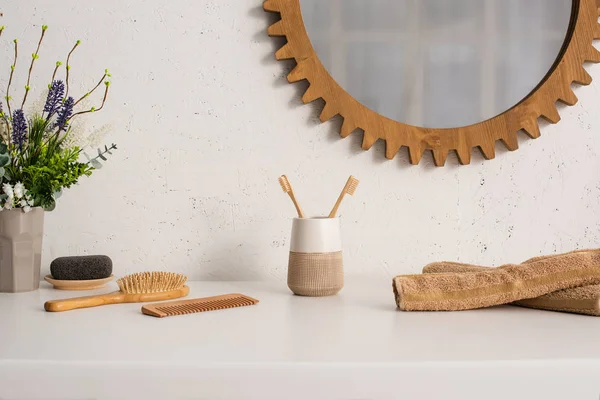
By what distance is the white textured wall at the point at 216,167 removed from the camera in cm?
125

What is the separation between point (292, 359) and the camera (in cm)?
67

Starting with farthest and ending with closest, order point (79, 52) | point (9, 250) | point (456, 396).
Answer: point (79, 52) → point (9, 250) → point (456, 396)

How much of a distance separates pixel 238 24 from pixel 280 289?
1.86 ft

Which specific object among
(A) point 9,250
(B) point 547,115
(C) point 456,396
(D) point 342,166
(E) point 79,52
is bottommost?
(C) point 456,396

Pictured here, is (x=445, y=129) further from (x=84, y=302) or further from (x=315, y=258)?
(x=84, y=302)

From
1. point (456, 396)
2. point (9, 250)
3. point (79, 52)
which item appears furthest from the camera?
point (79, 52)

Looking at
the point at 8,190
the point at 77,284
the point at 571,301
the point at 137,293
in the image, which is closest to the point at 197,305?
the point at 137,293

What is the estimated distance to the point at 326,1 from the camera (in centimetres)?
125

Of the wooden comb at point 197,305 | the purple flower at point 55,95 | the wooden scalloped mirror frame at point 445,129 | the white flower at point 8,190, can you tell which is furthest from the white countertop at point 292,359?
the wooden scalloped mirror frame at point 445,129

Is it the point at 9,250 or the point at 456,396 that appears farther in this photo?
the point at 9,250

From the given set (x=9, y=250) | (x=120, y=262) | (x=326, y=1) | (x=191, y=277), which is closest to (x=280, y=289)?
(x=191, y=277)

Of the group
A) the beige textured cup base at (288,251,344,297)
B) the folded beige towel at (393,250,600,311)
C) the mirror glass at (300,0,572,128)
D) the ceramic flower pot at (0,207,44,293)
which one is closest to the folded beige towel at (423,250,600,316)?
the folded beige towel at (393,250,600,311)

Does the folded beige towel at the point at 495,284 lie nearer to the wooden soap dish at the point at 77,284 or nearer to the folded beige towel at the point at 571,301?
the folded beige towel at the point at 571,301

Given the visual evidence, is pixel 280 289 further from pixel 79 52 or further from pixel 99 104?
pixel 79 52
